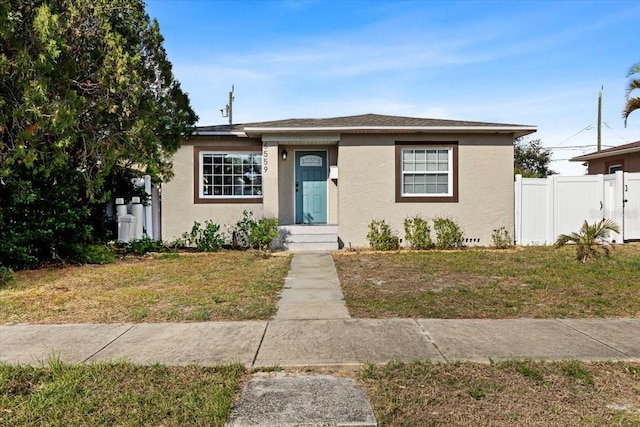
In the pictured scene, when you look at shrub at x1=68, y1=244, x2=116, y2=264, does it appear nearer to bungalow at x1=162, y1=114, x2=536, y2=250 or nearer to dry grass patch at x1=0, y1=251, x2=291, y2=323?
dry grass patch at x1=0, y1=251, x2=291, y2=323

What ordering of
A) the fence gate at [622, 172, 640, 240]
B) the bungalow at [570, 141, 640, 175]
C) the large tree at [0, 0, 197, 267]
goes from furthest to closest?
the bungalow at [570, 141, 640, 175]
the fence gate at [622, 172, 640, 240]
the large tree at [0, 0, 197, 267]

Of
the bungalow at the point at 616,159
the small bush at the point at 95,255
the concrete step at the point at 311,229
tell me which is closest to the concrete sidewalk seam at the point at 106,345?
the small bush at the point at 95,255

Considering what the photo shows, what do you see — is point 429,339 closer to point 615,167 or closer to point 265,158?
point 265,158

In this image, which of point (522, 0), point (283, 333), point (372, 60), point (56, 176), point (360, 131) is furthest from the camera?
point (372, 60)

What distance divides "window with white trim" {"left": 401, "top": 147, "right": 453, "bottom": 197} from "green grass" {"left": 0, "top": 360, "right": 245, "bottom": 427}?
32.3ft

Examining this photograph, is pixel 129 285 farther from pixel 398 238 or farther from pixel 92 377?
pixel 398 238

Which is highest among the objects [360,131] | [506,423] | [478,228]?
[360,131]

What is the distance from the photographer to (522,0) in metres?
11.4

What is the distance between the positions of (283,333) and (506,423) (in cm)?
263

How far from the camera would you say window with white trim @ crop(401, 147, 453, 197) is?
516 inches

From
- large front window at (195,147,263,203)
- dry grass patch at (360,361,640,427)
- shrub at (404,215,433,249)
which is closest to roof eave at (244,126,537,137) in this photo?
large front window at (195,147,263,203)

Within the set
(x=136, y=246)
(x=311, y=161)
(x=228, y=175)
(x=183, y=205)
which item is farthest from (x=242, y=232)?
(x=311, y=161)

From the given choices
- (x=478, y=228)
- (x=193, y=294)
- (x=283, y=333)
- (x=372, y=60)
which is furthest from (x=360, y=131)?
(x=283, y=333)

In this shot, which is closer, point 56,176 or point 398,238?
point 56,176
